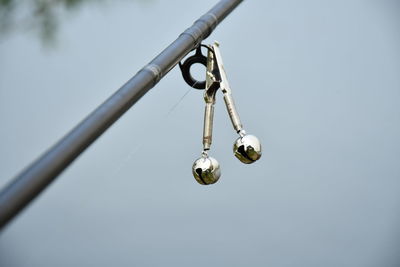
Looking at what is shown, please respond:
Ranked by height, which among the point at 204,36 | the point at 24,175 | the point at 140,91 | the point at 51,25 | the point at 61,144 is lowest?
the point at 24,175

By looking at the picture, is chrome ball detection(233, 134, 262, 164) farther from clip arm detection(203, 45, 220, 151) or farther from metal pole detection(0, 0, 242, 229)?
metal pole detection(0, 0, 242, 229)

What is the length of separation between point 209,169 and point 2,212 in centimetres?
149

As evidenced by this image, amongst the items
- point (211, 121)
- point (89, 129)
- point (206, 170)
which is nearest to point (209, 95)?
point (211, 121)

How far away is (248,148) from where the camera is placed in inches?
124

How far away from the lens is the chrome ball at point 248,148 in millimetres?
3156

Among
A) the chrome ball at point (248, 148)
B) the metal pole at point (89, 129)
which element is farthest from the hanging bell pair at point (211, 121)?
the metal pole at point (89, 129)

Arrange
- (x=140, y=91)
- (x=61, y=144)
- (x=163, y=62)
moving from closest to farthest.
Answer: (x=61, y=144) → (x=140, y=91) → (x=163, y=62)

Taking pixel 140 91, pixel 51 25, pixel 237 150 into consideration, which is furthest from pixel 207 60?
pixel 51 25

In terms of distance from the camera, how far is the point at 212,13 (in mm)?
3291

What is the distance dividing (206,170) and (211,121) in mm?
222

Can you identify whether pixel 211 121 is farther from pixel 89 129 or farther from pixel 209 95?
pixel 89 129

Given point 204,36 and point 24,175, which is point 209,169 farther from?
point 24,175

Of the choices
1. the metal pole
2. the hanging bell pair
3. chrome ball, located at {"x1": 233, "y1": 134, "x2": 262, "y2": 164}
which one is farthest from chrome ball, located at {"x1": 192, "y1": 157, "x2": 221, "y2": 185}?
the metal pole

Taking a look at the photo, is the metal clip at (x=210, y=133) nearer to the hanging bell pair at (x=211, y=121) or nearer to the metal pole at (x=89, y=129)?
the hanging bell pair at (x=211, y=121)
